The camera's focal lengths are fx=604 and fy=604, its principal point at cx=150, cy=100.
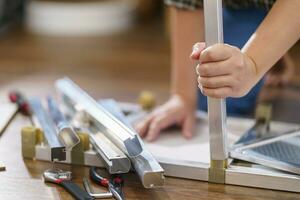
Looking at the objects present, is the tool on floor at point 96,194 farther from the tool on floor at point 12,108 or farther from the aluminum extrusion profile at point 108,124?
the tool on floor at point 12,108

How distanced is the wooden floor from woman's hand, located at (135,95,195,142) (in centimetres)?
15

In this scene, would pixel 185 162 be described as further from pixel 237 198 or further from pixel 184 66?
pixel 184 66

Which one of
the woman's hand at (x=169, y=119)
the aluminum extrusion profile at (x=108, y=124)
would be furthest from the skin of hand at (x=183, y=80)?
the aluminum extrusion profile at (x=108, y=124)

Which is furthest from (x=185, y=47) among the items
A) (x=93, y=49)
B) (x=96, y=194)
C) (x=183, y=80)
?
(x=93, y=49)

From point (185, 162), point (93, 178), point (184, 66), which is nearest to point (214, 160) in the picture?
point (185, 162)

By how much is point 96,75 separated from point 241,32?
0.43 meters

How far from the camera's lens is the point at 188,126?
947mm

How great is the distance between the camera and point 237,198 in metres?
0.73

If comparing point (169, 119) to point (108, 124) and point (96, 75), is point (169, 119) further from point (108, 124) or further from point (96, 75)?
point (96, 75)

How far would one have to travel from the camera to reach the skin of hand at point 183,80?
0.95 meters

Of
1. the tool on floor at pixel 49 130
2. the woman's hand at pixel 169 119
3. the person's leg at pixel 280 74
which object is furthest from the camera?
the person's leg at pixel 280 74

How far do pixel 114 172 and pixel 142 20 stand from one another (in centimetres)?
178

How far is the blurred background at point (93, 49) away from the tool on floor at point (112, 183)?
455 millimetres

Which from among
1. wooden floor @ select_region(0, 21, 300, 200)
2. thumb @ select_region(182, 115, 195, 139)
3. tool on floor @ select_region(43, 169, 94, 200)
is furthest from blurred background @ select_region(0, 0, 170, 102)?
tool on floor @ select_region(43, 169, 94, 200)
